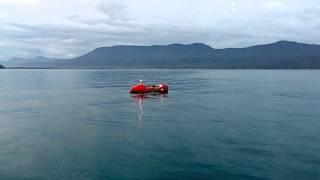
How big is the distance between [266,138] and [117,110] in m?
30.0

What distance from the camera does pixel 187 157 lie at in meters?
33.1

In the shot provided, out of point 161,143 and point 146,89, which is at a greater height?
point 146,89

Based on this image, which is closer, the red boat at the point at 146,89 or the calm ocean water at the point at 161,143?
the calm ocean water at the point at 161,143

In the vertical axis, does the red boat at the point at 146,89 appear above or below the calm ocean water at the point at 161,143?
above

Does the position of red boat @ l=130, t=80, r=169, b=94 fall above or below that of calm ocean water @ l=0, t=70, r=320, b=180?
above

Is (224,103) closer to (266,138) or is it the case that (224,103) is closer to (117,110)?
(117,110)

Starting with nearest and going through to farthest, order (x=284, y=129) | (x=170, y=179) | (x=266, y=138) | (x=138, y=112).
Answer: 1. (x=170, y=179)
2. (x=266, y=138)
3. (x=284, y=129)
4. (x=138, y=112)

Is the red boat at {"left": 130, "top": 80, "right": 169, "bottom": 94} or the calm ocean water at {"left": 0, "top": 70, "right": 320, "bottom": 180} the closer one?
the calm ocean water at {"left": 0, "top": 70, "right": 320, "bottom": 180}

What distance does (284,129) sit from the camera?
45.7 m

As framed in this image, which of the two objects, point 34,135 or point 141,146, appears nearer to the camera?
point 141,146

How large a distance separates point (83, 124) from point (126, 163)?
20.0m

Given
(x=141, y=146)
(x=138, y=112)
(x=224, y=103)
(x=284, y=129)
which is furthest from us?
(x=224, y=103)

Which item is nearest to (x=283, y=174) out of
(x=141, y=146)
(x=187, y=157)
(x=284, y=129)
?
(x=187, y=157)

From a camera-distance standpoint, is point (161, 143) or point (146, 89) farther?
point (146, 89)
